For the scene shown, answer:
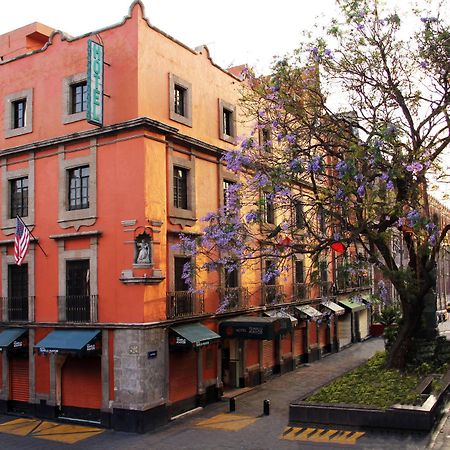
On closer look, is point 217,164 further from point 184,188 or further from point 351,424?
point 351,424

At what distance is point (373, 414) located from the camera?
1535 cm

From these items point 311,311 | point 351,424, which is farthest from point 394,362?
point 311,311

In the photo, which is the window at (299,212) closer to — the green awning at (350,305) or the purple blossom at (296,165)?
the purple blossom at (296,165)

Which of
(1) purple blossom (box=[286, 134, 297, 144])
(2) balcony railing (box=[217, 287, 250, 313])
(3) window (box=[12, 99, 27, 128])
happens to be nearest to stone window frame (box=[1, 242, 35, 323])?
(3) window (box=[12, 99, 27, 128])

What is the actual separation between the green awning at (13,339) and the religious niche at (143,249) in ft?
20.1

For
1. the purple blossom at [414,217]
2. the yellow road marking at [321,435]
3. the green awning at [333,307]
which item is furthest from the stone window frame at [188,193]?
the green awning at [333,307]

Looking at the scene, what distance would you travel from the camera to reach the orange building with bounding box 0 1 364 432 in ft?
61.2

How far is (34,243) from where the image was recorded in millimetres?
21266

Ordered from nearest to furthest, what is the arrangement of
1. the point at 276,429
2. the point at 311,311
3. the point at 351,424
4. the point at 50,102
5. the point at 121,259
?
1. the point at 351,424
2. the point at 276,429
3. the point at 121,259
4. the point at 50,102
5. the point at 311,311

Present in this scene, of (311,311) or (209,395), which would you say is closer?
(209,395)

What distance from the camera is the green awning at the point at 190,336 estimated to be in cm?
1906

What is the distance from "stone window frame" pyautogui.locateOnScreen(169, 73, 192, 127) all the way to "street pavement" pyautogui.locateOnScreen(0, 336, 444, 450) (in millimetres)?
11047

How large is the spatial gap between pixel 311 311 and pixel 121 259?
1379cm

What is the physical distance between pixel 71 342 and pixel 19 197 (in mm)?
6809
